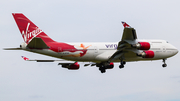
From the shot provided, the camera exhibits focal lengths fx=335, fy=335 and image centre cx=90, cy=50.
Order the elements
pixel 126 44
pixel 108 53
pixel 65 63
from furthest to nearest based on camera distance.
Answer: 1. pixel 65 63
2. pixel 108 53
3. pixel 126 44

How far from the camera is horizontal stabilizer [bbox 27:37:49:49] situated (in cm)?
4620

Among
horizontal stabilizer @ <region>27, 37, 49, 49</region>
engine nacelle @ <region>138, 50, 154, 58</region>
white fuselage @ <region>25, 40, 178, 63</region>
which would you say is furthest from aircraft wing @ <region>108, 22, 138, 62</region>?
horizontal stabilizer @ <region>27, 37, 49, 49</region>

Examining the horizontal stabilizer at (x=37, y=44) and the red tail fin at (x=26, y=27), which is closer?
the horizontal stabilizer at (x=37, y=44)

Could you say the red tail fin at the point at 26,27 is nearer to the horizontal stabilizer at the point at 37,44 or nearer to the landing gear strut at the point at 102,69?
the horizontal stabilizer at the point at 37,44

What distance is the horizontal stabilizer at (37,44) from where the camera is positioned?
4620 cm

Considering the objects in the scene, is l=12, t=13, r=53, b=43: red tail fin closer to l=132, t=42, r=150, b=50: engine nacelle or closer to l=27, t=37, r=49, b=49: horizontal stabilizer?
l=27, t=37, r=49, b=49: horizontal stabilizer

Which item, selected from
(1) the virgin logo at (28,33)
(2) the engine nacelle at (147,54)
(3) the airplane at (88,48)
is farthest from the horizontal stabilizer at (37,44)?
(2) the engine nacelle at (147,54)

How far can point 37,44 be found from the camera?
155 ft

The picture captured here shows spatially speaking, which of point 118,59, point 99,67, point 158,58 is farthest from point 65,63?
point 158,58

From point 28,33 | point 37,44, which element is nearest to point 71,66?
point 28,33

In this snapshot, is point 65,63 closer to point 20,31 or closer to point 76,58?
point 76,58

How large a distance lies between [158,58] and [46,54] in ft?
59.8

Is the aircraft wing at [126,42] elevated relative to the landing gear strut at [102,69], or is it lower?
elevated

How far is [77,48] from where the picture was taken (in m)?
50.3
